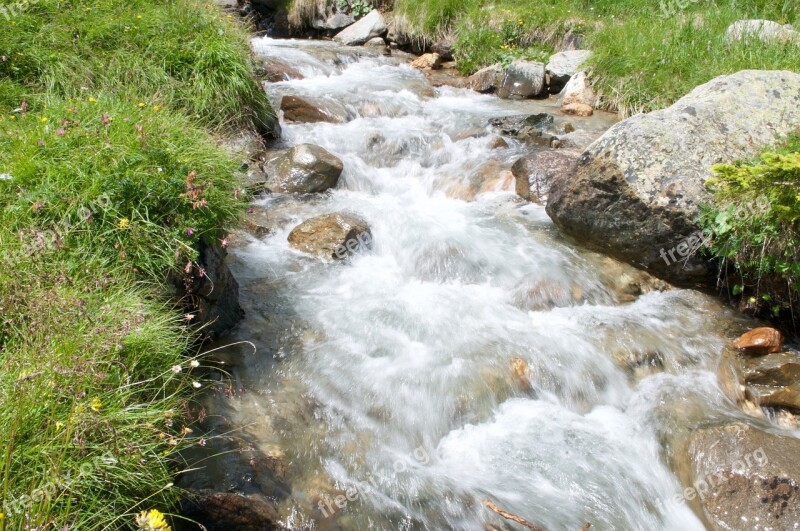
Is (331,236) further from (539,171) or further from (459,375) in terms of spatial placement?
(539,171)

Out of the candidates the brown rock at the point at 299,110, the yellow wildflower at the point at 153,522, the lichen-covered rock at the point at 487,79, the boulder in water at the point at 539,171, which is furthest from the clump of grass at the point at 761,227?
the lichen-covered rock at the point at 487,79

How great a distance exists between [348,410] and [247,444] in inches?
32.1

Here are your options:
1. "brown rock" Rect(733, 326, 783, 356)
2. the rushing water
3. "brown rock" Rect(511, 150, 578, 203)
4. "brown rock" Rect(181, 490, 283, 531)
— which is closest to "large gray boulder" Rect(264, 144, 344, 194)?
the rushing water

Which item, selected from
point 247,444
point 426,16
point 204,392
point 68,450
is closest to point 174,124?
point 204,392

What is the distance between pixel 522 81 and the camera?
10828 mm

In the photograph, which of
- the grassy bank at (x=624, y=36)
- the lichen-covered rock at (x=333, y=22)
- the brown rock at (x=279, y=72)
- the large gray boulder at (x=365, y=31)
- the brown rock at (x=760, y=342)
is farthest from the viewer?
the lichen-covered rock at (x=333, y=22)

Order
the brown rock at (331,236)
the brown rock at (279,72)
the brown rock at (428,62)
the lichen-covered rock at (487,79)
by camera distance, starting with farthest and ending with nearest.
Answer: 1. the brown rock at (428,62)
2. the lichen-covered rock at (487,79)
3. the brown rock at (279,72)
4. the brown rock at (331,236)

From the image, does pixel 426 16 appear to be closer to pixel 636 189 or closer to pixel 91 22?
pixel 91 22

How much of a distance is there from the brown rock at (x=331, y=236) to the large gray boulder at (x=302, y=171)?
1035 mm

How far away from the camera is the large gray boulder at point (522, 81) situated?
1075cm

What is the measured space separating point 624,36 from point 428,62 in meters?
4.36

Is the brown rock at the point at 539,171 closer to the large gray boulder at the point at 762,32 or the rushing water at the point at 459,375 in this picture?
the rushing water at the point at 459,375

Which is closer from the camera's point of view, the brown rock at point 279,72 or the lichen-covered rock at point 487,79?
the brown rock at point 279,72

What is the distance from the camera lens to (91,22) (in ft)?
21.1
